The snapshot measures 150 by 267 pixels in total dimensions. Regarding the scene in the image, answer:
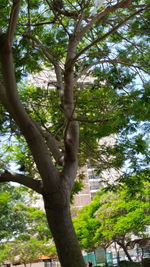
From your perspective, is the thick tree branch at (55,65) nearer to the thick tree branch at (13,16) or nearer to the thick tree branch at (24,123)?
the thick tree branch at (24,123)

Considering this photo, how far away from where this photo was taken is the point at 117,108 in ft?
18.6

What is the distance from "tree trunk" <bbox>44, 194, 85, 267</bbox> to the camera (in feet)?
13.3

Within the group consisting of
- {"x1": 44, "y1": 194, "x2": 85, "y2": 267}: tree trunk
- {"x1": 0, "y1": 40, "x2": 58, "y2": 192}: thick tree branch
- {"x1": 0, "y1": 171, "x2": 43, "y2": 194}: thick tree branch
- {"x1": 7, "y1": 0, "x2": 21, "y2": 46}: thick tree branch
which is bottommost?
{"x1": 44, "y1": 194, "x2": 85, "y2": 267}: tree trunk

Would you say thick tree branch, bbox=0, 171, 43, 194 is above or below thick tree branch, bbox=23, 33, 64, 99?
below

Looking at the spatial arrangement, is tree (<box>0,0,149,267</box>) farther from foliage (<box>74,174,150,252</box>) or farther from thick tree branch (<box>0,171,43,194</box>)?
foliage (<box>74,174,150,252</box>)

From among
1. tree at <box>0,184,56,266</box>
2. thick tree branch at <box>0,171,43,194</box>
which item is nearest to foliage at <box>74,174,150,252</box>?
tree at <box>0,184,56,266</box>

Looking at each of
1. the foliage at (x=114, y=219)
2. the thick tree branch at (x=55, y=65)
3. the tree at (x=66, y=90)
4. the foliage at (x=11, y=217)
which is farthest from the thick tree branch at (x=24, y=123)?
the foliage at (x=11, y=217)

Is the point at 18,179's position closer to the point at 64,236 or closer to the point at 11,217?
the point at 64,236

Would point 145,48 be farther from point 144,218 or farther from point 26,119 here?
point 144,218

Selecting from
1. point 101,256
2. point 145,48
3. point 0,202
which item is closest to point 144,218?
point 101,256

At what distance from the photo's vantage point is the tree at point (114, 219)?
16.8m

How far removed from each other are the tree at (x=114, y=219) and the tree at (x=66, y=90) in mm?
7548

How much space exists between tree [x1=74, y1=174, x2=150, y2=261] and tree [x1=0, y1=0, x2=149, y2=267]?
24.8ft

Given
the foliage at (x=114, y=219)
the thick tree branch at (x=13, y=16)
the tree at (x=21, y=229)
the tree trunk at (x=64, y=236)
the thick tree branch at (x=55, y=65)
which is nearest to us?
the tree trunk at (x=64, y=236)
